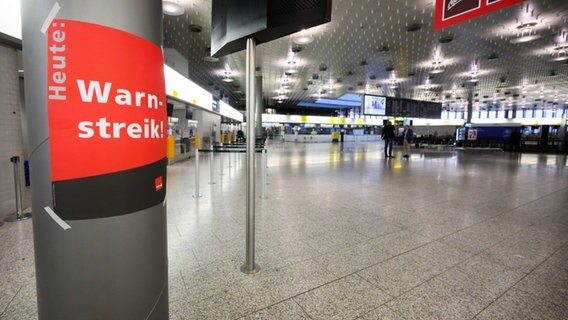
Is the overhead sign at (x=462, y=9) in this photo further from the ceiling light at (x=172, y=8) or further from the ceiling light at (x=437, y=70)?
the ceiling light at (x=437, y=70)

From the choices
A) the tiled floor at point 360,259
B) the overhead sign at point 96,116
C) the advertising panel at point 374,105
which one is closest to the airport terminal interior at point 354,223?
the tiled floor at point 360,259

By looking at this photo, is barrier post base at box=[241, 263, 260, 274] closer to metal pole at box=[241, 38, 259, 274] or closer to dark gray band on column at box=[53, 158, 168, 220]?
metal pole at box=[241, 38, 259, 274]

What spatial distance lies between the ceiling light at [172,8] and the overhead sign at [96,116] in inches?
265

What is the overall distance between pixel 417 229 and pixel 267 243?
1832mm

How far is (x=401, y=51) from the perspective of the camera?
10.7m

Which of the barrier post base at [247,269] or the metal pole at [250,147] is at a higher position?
the metal pole at [250,147]

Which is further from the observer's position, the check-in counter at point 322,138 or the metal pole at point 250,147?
the check-in counter at point 322,138

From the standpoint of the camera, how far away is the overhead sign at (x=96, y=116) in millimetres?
895

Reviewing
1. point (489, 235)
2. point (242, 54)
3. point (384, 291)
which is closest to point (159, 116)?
point (384, 291)

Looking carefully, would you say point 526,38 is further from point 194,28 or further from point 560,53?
point 194,28

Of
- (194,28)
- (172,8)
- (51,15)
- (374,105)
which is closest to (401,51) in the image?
(374,105)

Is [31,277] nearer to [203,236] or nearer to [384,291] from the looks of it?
[203,236]

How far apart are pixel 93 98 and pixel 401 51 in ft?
39.0

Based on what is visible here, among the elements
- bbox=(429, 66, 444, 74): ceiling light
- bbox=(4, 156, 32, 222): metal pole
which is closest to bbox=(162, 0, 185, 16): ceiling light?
bbox=(4, 156, 32, 222): metal pole
